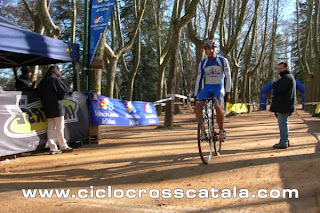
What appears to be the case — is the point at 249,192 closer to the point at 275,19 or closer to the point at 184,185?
the point at 184,185

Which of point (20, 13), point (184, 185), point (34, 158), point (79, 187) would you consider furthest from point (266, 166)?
point (20, 13)

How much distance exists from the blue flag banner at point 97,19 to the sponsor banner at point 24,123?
63.1 inches

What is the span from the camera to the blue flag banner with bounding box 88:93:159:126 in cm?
806

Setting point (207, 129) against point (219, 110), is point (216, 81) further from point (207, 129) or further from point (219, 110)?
point (207, 129)

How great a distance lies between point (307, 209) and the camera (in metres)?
3.22

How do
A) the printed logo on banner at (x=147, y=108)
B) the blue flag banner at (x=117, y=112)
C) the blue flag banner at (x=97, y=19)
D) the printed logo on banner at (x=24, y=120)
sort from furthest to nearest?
the printed logo on banner at (x=147, y=108), the blue flag banner at (x=117, y=112), the blue flag banner at (x=97, y=19), the printed logo on banner at (x=24, y=120)

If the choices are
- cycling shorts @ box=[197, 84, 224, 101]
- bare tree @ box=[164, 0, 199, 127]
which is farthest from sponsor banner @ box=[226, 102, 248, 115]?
cycling shorts @ box=[197, 84, 224, 101]

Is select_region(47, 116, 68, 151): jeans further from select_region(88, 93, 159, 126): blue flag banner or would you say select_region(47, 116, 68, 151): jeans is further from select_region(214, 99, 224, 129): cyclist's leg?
select_region(214, 99, 224, 129): cyclist's leg

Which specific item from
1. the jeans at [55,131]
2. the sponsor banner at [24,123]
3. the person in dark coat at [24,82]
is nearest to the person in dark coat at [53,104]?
the jeans at [55,131]

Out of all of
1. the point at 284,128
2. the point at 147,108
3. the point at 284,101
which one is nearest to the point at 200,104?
the point at 284,101

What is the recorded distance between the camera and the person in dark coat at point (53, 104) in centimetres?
660

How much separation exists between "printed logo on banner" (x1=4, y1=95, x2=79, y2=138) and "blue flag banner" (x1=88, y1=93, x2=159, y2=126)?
5.20ft

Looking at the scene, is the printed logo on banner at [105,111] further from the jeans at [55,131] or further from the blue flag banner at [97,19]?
the jeans at [55,131]

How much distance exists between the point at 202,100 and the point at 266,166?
1.68 m
